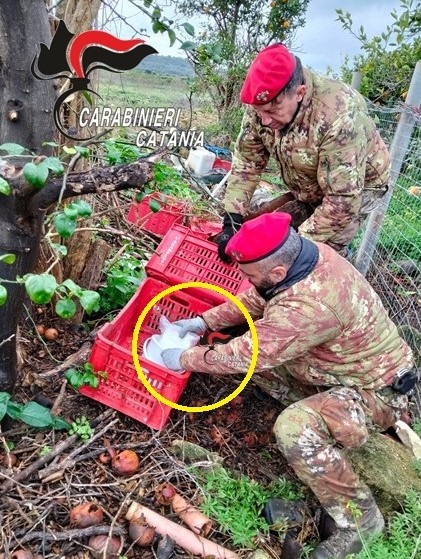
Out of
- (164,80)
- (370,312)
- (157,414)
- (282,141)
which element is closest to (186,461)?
(157,414)

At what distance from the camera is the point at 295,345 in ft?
8.13

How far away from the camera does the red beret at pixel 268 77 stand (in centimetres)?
291

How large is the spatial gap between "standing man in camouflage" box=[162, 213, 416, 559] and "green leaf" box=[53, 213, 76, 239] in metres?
0.85

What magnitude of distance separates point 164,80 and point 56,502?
7.73 meters

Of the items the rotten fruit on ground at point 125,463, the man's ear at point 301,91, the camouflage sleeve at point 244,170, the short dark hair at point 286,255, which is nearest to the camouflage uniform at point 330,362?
the short dark hair at point 286,255

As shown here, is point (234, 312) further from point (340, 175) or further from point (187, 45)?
point (187, 45)

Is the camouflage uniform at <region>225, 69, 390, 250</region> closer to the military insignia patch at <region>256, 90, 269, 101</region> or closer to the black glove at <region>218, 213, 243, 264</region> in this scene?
the military insignia patch at <region>256, 90, 269, 101</region>

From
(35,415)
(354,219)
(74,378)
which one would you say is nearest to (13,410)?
(35,415)

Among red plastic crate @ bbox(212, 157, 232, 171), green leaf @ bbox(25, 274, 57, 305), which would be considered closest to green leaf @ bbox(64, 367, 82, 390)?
green leaf @ bbox(25, 274, 57, 305)

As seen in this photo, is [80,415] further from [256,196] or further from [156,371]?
[256,196]

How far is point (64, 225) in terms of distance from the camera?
1674mm

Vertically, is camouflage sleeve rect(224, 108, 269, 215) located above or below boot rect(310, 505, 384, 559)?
above

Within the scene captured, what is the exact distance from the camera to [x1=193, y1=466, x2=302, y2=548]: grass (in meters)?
2.44

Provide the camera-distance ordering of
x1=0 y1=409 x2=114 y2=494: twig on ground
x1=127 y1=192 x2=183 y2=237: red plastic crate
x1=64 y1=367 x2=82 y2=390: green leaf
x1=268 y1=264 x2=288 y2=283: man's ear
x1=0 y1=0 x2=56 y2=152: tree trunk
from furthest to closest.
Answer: x1=127 y1=192 x2=183 y2=237: red plastic crate < x1=64 y1=367 x2=82 y2=390: green leaf < x1=268 y1=264 x2=288 y2=283: man's ear < x1=0 y1=409 x2=114 y2=494: twig on ground < x1=0 y1=0 x2=56 y2=152: tree trunk
